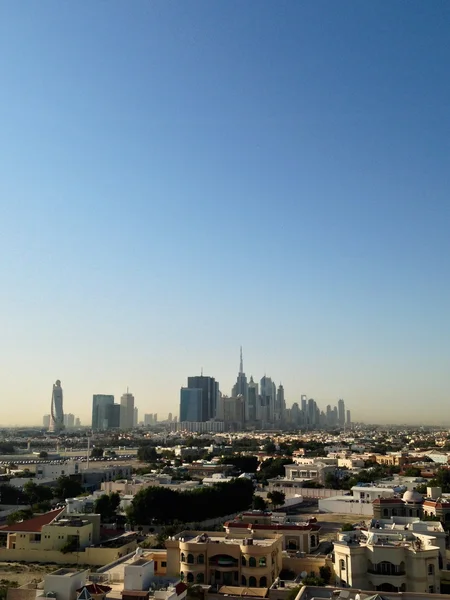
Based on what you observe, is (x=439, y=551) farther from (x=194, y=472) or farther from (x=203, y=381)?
(x=203, y=381)

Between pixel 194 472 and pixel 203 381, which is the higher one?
Answer: pixel 203 381

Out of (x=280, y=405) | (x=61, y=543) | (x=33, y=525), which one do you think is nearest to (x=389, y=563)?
(x=61, y=543)

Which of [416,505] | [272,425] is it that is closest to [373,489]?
[416,505]

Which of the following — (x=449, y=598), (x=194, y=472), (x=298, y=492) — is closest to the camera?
(x=449, y=598)

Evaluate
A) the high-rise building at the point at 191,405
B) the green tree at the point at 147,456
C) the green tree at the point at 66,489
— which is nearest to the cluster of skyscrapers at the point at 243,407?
the high-rise building at the point at 191,405

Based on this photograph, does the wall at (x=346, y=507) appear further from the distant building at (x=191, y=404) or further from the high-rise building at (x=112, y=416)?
the high-rise building at (x=112, y=416)

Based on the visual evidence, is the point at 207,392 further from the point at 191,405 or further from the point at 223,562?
the point at 223,562
